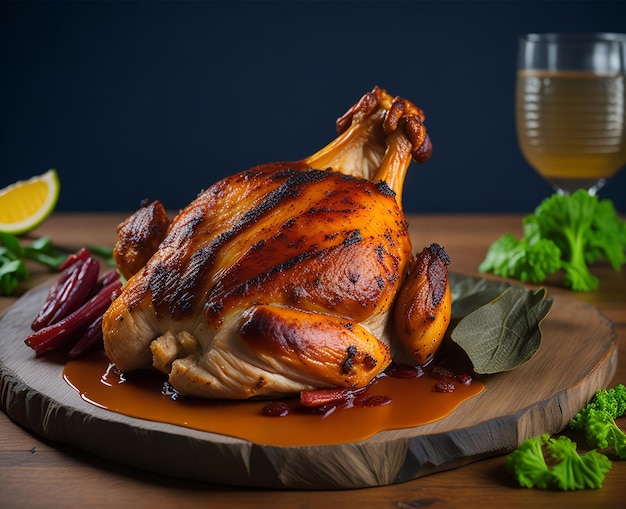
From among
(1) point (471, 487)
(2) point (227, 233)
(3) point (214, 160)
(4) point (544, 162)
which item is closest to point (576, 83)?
(4) point (544, 162)

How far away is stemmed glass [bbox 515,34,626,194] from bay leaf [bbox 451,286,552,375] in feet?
4.81

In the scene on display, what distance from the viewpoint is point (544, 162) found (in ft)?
13.4

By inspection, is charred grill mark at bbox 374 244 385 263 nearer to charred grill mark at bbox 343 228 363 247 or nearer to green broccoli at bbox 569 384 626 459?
charred grill mark at bbox 343 228 363 247

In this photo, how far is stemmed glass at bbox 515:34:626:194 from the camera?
3857 millimetres

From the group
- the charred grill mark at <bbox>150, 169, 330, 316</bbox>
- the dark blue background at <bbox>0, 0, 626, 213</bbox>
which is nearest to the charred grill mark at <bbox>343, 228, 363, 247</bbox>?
the charred grill mark at <bbox>150, 169, 330, 316</bbox>

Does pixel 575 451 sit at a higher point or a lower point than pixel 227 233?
lower

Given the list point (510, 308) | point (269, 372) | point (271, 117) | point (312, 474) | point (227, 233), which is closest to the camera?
point (312, 474)

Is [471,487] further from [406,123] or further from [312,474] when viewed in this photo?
[406,123]

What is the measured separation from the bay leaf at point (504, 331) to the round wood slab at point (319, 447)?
0.05m

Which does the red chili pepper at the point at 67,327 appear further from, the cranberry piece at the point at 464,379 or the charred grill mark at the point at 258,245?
the cranberry piece at the point at 464,379

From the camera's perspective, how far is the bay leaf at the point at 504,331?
7.83 ft

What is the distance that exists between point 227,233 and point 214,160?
413 cm

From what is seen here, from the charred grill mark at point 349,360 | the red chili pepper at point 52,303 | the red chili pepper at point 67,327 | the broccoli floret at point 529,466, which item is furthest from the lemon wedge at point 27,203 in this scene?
the broccoli floret at point 529,466

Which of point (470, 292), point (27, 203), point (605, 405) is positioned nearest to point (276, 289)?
point (605, 405)
